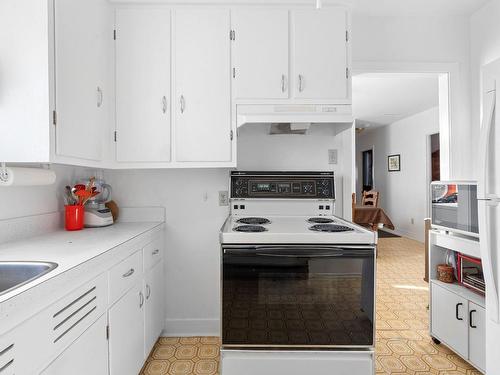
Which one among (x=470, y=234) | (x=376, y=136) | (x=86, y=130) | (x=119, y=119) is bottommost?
(x=470, y=234)

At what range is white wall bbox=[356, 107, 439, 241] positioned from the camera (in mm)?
5953

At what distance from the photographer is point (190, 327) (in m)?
2.45

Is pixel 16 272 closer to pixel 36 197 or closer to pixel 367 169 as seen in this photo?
pixel 36 197

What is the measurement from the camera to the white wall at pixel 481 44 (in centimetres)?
218

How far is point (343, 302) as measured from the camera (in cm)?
166

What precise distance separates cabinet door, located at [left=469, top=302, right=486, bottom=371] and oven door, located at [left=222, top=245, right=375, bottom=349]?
75 cm

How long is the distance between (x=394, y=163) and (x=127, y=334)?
6.82m

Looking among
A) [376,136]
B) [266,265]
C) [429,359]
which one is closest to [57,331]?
[266,265]

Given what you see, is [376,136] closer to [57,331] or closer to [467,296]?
[467,296]

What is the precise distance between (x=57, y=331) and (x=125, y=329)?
2.10 ft

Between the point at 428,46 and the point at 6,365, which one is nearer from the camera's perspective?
the point at 6,365

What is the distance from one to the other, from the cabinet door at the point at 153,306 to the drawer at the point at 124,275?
19 centimetres

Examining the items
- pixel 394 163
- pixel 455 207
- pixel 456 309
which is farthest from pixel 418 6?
pixel 394 163

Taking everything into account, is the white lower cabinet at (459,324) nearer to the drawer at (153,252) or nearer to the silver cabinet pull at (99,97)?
the drawer at (153,252)
